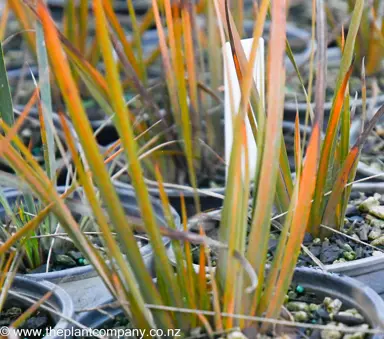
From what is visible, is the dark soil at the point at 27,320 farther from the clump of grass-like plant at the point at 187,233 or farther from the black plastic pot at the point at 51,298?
the clump of grass-like plant at the point at 187,233

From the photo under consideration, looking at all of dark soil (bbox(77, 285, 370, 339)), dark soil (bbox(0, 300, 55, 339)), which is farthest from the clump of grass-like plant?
dark soil (bbox(0, 300, 55, 339))

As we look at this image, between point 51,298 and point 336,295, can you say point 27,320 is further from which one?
point 336,295

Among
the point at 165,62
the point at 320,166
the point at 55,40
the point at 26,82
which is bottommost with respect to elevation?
the point at 26,82

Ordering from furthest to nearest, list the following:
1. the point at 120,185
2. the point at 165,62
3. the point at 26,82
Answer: the point at 26,82, the point at 120,185, the point at 165,62

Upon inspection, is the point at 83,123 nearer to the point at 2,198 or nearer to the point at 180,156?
the point at 2,198

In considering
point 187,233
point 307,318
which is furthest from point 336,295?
point 187,233

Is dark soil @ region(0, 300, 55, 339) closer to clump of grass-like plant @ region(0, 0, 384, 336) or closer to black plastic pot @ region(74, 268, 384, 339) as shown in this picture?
black plastic pot @ region(74, 268, 384, 339)

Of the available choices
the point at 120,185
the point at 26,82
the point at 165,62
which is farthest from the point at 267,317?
the point at 26,82
